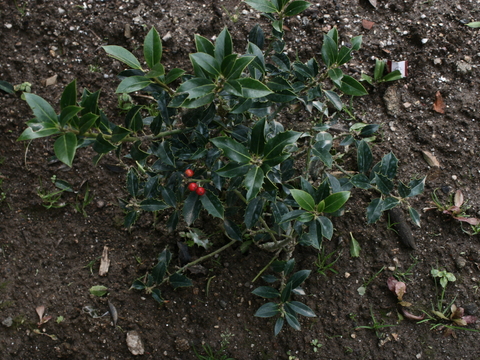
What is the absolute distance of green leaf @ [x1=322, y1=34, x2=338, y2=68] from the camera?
5.53ft

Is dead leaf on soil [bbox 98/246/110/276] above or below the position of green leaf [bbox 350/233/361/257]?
below

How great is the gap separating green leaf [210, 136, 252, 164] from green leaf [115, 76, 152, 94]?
12.5 inches

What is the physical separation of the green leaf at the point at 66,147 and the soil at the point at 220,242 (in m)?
1.18

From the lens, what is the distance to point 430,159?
101 inches

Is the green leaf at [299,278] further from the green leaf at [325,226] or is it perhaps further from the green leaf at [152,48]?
the green leaf at [152,48]

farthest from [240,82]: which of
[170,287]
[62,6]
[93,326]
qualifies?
[62,6]

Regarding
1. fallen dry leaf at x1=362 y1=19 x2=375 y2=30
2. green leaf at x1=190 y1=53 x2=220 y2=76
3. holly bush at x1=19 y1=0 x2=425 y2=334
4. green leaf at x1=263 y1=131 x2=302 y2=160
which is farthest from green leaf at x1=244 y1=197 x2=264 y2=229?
fallen dry leaf at x1=362 y1=19 x2=375 y2=30

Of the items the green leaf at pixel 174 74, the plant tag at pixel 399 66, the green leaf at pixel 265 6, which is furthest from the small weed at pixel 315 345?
the plant tag at pixel 399 66

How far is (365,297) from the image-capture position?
92.4 inches

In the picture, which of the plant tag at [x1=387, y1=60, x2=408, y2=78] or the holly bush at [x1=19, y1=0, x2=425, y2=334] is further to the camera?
the plant tag at [x1=387, y1=60, x2=408, y2=78]

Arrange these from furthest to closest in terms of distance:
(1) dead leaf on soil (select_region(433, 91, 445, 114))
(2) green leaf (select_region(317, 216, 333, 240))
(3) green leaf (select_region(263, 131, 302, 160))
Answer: (1) dead leaf on soil (select_region(433, 91, 445, 114)) → (2) green leaf (select_region(317, 216, 333, 240)) → (3) green leaf (select_region(263, 131, 302, 160))

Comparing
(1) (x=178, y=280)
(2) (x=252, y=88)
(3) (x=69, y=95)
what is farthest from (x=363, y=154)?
(3) (x=69, y=95)

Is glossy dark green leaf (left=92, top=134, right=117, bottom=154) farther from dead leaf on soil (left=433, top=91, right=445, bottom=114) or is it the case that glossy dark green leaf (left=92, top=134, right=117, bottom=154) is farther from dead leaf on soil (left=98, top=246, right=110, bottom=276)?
dead leaf on soil (left=433, top=91, right=445, bottom=114)

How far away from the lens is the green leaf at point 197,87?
1.44 meters
